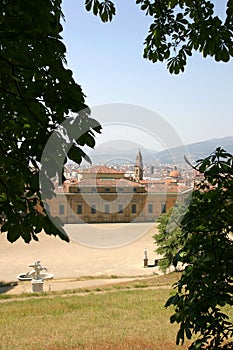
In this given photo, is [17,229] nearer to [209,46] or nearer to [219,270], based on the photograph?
[219,270]

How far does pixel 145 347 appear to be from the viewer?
530cm

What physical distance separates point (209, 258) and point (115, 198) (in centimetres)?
3451

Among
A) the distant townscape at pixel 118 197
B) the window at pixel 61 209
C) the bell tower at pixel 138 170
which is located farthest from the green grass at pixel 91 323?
the bell tower at pixel 138 170

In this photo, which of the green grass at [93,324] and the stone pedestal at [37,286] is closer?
the green grass at [93,324]

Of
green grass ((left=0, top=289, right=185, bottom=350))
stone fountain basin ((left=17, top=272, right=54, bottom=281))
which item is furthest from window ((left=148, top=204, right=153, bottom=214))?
green grass ((left=0, top=289, right=185, bottom=350))

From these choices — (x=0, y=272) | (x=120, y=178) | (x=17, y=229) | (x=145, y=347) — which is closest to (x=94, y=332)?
(x=145, y=347)

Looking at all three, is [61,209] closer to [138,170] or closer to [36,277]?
[138,170]

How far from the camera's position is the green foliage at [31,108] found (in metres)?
1.28

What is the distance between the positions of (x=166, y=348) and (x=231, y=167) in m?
3.52

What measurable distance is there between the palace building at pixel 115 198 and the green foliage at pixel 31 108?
32.2 metres

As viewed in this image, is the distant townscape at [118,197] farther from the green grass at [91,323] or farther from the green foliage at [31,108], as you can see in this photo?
the green foliage at [31,108]

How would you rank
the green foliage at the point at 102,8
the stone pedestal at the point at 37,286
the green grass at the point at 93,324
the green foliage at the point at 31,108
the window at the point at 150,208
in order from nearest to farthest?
1. the green foliage at the point at 31,108
2. the green foliage at the point at 102,8
3. the green grass at the point at 93,324
4. the stone pedestal at the point at 37,286
5. the window at the point at 150,208

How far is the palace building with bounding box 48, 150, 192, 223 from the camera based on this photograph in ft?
114

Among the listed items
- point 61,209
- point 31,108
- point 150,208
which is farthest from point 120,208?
point 31,108
